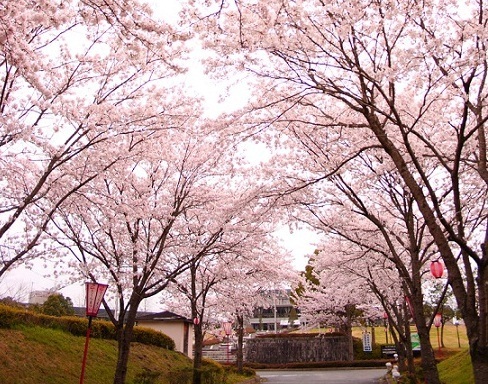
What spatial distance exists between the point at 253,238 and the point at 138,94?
19.2 ft

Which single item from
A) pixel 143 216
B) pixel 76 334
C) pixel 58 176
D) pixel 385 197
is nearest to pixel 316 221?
pixel 385 197

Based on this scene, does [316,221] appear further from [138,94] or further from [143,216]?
[138,94]

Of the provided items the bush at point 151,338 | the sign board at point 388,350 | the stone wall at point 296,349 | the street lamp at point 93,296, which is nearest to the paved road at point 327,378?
the bush at point 151,338

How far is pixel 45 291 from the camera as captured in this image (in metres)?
10.3

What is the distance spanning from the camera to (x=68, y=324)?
13227 millimetres

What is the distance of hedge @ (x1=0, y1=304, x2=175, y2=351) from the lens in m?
11.1

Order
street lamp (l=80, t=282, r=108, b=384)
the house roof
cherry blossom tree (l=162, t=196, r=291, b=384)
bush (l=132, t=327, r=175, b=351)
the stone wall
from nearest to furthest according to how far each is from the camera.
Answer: street lamp (l=80, t=282, r=108, b=384) < cherry blossom tree (l=162, t=196, r=291, b=384) < bush (l=132, t=327, r=175, b=351) < the house roof < the stone wall

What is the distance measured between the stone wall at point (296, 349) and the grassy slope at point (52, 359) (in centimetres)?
1860

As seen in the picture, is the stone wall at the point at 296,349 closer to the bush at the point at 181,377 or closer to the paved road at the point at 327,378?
the paved road at the point at 327,378

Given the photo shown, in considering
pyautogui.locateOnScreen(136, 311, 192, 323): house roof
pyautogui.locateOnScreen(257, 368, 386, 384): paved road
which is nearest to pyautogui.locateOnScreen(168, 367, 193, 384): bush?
pyautogui.locateOnScreen(257, 368, 386, 384): paved road

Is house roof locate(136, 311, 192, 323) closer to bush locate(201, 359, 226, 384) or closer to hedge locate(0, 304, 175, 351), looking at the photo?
hedge locate(0, 304, 175, 351)

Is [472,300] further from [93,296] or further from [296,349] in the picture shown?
[296,349]

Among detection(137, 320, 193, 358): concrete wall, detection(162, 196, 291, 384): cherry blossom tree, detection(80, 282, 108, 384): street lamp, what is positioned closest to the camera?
detection(80, 282, 108, 384): street lamp

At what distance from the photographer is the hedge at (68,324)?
1109 centimetres
